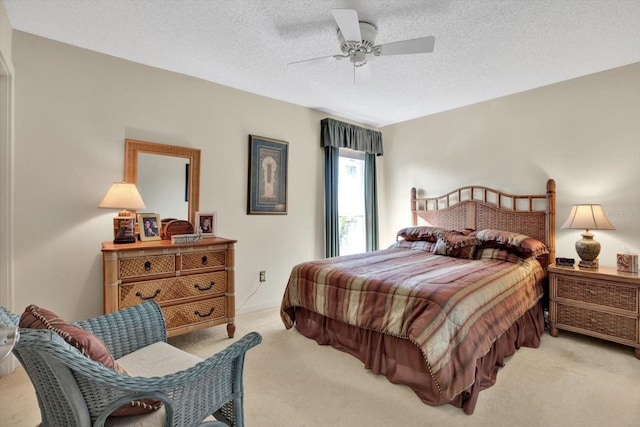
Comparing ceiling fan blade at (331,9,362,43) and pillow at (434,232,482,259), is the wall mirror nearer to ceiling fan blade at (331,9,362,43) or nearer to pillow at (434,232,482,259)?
ceiling fan blade at (331,9,362,43)

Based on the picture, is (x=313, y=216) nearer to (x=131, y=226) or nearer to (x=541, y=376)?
(x=131, y=226)

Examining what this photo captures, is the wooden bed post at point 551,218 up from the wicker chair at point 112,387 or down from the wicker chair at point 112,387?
up

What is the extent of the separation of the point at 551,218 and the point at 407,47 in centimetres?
256

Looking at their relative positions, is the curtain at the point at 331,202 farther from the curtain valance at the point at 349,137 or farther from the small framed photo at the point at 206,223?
the small framed photo at the point at 206,223

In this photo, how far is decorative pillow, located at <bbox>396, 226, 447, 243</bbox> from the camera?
391 cm

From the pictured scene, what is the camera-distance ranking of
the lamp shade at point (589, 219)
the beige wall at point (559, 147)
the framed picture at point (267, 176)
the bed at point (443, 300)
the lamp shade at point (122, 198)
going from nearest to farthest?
the bed at point (443, 300) → the lamp shade at point (122, 198) → the lamp shade at point (589, 219) → the beige wall at point (559, 147) → the framed picture at point (267, 176)

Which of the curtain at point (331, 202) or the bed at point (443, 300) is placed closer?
the bed at point (443, 300)

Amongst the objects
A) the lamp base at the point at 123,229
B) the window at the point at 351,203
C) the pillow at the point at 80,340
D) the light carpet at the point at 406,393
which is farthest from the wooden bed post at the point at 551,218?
the lamp base at the point at 123,229

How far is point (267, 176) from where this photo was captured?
3.85 meters

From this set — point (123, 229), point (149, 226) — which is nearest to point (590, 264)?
point (149, 226)

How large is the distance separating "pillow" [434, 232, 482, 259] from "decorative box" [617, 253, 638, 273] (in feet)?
3.70

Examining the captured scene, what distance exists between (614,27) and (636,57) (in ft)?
2.78

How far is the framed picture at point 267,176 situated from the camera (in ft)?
12.2

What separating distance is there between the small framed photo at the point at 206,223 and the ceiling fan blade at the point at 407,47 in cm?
214
